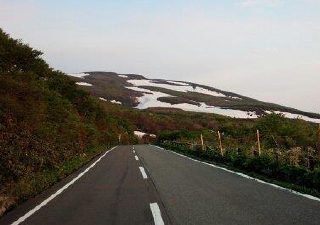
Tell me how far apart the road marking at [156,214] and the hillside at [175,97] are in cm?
11607

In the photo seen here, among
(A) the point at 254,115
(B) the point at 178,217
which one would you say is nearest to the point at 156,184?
(B) the point at 178,217

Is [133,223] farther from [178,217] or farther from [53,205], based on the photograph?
[53,205]

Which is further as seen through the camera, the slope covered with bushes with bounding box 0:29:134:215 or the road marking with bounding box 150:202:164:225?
the slope covered with bushes with bounding box 0:29:134:215

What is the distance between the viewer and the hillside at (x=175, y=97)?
134750 millimetres

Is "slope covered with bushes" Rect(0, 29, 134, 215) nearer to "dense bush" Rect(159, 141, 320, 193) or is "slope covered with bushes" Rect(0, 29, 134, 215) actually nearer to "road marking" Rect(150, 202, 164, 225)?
"road marking" Rect(150, 202, 164, 225)

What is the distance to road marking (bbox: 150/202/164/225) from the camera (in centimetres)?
701

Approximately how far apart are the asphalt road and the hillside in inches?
4452

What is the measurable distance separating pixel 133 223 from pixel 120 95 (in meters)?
139

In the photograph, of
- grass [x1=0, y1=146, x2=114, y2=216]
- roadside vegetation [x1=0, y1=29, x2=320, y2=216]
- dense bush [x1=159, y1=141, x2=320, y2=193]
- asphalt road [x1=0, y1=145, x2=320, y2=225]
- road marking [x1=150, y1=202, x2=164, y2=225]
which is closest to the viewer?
road marking [x1=150, y1=202, x2=164, y2=225]

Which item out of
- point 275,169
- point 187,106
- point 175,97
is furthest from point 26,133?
point 175,97

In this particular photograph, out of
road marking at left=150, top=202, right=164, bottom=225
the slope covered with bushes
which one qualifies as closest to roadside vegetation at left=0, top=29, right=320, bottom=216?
the slope covered with bushes

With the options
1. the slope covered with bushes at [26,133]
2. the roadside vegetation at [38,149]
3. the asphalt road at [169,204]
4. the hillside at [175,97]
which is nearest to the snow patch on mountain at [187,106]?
the hillside at [175,97]

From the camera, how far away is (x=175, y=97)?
14825 centimetres

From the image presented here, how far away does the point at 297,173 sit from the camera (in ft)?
38.9
